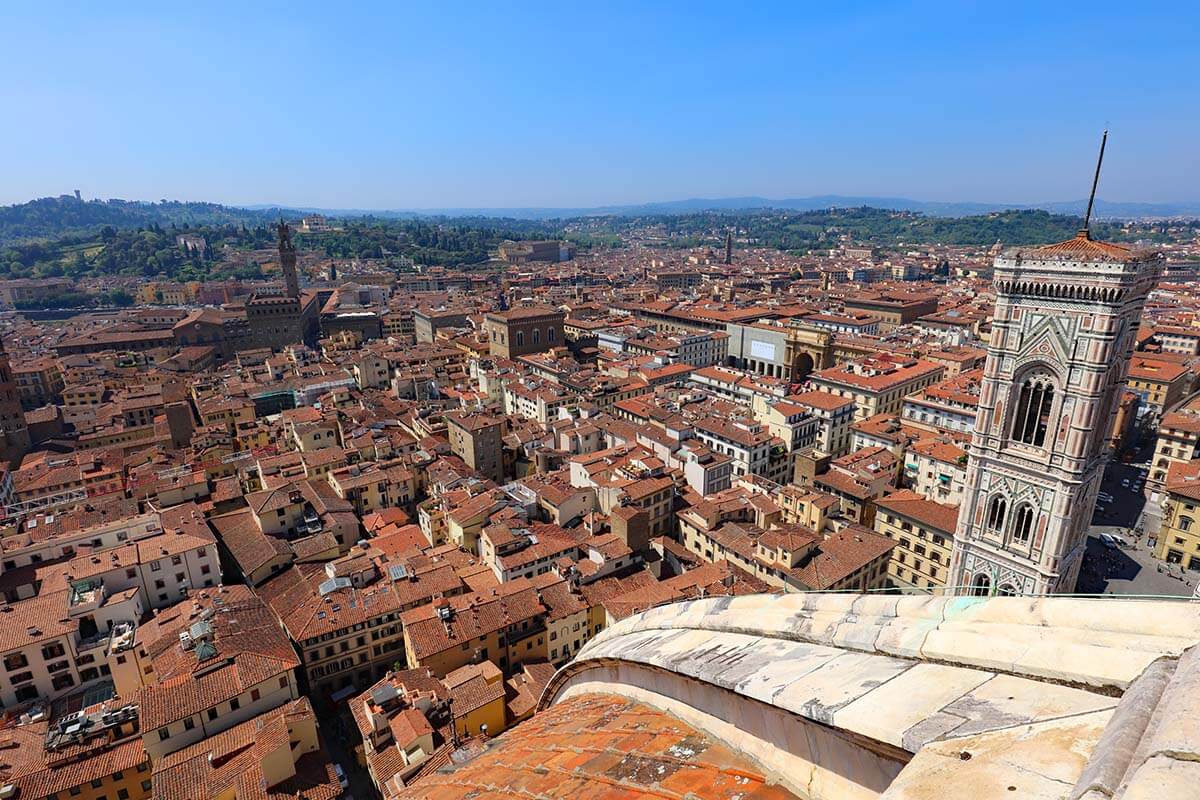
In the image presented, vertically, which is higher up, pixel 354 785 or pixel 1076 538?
pixel 1076 538

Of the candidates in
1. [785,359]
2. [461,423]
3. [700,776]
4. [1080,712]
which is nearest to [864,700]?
[1080,712]

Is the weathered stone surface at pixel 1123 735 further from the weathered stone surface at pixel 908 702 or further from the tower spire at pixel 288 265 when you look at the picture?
the tower spire at pixel 288 265

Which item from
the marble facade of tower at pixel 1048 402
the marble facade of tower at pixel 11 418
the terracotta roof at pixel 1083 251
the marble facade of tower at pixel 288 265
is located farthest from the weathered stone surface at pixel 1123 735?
the marble facade of tower at pixel 288 265

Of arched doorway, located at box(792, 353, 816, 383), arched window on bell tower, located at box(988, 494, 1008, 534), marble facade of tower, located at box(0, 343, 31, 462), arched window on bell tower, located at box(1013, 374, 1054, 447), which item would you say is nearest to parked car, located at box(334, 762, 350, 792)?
arched window on bell tower, located at box(988, 494, 1008, 534)

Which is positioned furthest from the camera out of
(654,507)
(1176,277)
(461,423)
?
(1176,277)

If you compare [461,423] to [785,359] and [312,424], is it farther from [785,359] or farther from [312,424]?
[785,359]

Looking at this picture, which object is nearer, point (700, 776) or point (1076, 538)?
point (700, 776)

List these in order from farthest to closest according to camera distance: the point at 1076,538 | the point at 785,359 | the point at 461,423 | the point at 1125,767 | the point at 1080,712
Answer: the point at 785,359 → the point at 461,423 → the point at 1076,538 → the point at 1080,712 → the point at 1125,767

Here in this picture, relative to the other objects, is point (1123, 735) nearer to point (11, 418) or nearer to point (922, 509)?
point (922, 509)
